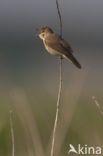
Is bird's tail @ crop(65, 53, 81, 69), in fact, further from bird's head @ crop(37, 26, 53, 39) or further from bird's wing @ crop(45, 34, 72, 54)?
bird's head @ crop(37, 26, 53, 39)

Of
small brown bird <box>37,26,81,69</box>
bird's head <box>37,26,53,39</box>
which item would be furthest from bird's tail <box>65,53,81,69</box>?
bird's head <box>37,26,53,39</box>

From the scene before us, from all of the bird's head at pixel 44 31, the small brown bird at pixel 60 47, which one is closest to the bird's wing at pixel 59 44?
the small brown bird at pixel 60 47

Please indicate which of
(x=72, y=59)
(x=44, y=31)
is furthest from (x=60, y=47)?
(x=44, y=31)

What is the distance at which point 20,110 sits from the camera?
428 cm

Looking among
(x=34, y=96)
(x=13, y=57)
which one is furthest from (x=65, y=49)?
(x=13, y=57)

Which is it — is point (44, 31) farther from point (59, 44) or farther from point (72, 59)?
point (72, 59)

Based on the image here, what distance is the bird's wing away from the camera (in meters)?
4.72

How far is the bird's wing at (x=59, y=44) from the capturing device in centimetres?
472

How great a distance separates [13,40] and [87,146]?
52855 millimetres

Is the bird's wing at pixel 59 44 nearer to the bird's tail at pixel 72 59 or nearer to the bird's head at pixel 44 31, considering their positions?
the bird's tail at pixel 72 59

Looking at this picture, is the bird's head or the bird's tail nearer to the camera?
the bird's tail

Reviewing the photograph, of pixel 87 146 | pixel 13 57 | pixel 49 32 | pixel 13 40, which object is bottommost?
pixel 13 40

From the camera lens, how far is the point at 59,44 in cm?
473

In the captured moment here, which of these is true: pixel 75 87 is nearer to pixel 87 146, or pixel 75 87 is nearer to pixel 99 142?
pixel 99 142
